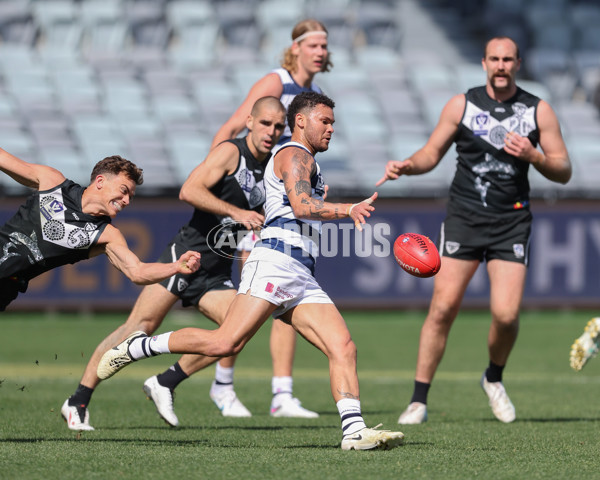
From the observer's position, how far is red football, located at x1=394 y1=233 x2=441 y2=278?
641cm

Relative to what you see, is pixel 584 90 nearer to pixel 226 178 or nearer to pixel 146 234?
pixel 146 234

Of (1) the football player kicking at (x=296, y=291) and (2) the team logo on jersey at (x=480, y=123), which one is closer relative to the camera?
(1) the football player kicking at (x=296, y=291)

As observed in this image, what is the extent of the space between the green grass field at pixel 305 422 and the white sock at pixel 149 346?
21.2 inches

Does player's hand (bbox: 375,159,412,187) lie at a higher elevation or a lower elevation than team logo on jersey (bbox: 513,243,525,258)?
higher

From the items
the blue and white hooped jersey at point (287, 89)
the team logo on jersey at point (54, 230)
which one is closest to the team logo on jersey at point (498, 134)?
the blue and white hooped jersey at point (287, 89)

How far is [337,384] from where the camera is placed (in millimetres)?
6250

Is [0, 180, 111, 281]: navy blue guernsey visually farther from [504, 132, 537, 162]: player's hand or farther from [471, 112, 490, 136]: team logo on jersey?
[471, 112, 490, 136]: team logo on jersey

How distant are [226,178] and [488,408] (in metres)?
2.96

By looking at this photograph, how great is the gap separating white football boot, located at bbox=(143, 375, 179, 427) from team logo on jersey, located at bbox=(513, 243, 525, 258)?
2730 millimetres

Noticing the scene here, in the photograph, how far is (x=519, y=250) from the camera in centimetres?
803

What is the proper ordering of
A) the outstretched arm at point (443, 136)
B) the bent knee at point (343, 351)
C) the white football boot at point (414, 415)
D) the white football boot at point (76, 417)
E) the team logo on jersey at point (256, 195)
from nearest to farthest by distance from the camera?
the bent knee at point (343, 351) < the white football boot at point (76, 417) < the team logo on jersey at point (256, 195) < the white football boot at point (414, 415) < the outstretched arm at point (443, 136)

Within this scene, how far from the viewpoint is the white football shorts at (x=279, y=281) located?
6.26 metres

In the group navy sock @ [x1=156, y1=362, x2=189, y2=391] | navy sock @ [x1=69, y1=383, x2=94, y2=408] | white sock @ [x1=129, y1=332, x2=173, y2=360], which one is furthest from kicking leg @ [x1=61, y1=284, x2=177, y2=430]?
white sock @ [x1=129, y1=332, x2=173, y2=360]

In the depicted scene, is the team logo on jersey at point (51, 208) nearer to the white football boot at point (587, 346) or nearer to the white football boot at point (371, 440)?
the white football boot at point (371, 440)
